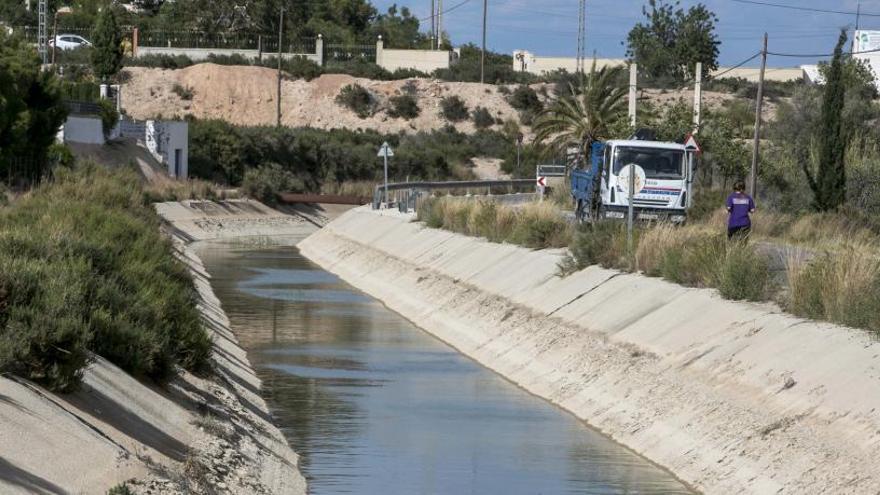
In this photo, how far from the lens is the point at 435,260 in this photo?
44.2m

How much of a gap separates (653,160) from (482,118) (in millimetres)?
84582

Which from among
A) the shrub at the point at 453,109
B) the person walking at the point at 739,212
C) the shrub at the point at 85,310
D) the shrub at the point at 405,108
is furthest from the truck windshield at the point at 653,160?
the shrub at the point at 453,109

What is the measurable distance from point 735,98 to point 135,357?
377 feet

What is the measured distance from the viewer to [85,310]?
16.8m

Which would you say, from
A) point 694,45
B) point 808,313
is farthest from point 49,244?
point 694,45

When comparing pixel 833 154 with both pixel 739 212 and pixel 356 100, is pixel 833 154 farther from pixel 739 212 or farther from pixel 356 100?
pixel 356 100

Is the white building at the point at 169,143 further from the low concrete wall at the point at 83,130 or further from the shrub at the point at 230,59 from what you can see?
the shrub at the point at 230,59


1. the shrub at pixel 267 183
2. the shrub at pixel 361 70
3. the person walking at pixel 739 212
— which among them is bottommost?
the shrub at pixel 267 183

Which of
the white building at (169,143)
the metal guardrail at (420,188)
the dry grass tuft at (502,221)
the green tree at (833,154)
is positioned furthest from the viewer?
the white building at (169,143)

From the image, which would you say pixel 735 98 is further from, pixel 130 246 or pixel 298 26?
pixel 130 246

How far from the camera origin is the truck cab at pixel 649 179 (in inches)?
1597

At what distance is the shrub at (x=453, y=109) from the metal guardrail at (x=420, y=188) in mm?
39098

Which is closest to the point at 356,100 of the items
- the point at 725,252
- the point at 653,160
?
the point at 653,160

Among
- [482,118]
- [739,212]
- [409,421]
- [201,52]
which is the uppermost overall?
[201,52]
